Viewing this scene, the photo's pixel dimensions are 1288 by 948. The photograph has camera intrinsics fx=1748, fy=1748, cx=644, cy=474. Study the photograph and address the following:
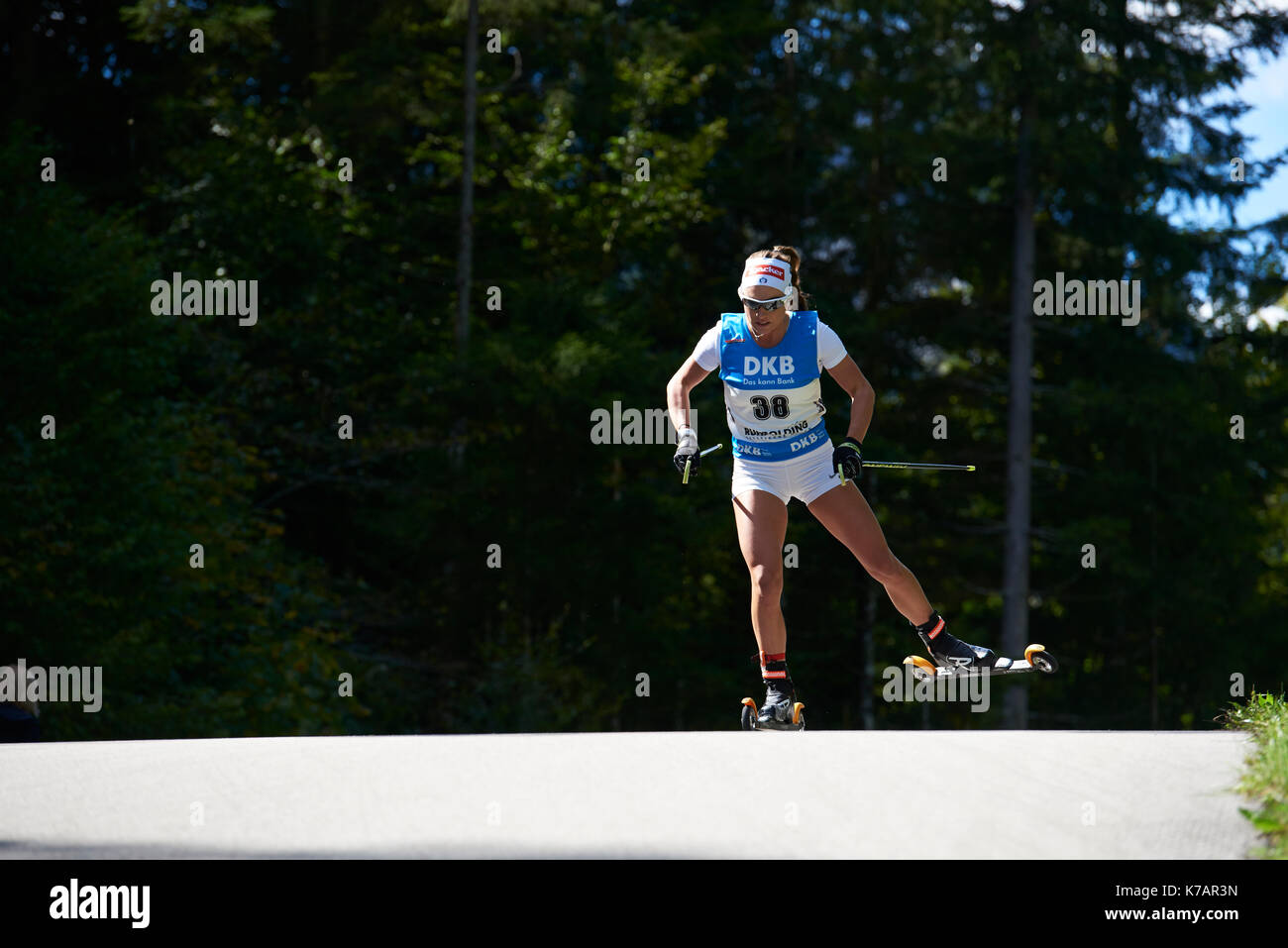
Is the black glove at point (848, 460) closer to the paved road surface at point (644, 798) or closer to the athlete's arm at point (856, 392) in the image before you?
the athlete's arm at point (856, 392)

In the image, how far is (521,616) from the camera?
2580 centimetres

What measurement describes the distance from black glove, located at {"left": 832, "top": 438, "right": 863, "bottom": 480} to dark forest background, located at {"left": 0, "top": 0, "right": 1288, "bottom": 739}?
524 inches

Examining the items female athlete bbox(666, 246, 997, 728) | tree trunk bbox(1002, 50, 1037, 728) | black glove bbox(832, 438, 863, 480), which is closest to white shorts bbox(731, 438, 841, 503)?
female athlete bbox(666, 246, 997, 728)

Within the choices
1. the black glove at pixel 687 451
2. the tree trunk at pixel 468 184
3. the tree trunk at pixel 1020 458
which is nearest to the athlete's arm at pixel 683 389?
the black glove at pixel 687 451

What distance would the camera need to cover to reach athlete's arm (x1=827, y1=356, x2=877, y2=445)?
8.45 meters

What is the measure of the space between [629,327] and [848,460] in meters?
18.6

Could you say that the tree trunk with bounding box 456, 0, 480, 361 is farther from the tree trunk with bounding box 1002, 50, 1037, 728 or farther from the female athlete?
the female athlete

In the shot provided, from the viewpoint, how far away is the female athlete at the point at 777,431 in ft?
27.4

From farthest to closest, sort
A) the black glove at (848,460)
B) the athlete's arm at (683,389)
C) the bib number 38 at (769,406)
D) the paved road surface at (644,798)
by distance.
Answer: the athlete's arm at (683,389) → the bib number 38 at (769,406) → the black glove at (848,460) → the paved road surface at (644,798)

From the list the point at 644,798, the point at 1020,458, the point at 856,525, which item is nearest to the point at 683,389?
the point at 856,525

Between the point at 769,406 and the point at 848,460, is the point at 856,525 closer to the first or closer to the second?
the point at 848,460

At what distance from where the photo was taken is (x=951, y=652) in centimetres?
880

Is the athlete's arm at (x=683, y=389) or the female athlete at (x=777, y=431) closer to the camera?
the female athlete at (x=777, y=431)
